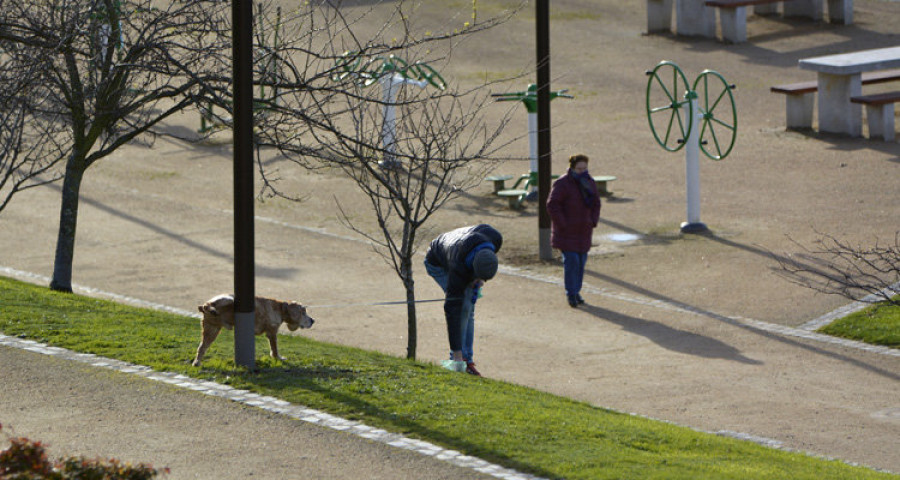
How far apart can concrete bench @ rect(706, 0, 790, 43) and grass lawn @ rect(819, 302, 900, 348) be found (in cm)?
1550

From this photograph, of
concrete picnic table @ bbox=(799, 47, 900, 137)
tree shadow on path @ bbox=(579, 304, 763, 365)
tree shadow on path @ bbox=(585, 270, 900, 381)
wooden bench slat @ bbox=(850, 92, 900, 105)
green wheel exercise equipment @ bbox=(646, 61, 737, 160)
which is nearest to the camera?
tree shadow on path @ bbox=(585, 270, 900, 381)

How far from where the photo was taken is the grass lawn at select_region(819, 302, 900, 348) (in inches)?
487

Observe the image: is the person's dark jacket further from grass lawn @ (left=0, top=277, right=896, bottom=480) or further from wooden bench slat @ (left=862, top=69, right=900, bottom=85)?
wooden bench slat @ (left=862, top=69, right=900, bottom=85)

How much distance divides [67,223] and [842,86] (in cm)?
1339

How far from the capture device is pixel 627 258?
626 inches

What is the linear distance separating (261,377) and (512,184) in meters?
11.3

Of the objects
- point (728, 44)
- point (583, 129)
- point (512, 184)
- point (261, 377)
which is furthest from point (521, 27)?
point (261, 377)

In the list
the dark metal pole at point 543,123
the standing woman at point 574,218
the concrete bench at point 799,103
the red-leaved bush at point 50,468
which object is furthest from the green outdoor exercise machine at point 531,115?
the red-leaved bush at point 50,468

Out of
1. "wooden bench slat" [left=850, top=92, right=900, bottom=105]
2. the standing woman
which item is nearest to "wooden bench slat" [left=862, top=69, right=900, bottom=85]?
"wooden bench slat" [left=850, top=92, right=900, bottom=105]

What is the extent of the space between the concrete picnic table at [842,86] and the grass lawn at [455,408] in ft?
42.2

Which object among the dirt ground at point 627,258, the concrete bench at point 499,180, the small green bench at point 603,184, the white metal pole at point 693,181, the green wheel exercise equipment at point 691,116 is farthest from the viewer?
the concrete bench at point 499,180

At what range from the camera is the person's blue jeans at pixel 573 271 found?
13.9 meters

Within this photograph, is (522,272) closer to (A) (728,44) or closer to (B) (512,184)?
(B) (512,184)

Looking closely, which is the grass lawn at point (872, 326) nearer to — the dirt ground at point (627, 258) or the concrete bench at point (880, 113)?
the dirt ground at point (627, 258)
